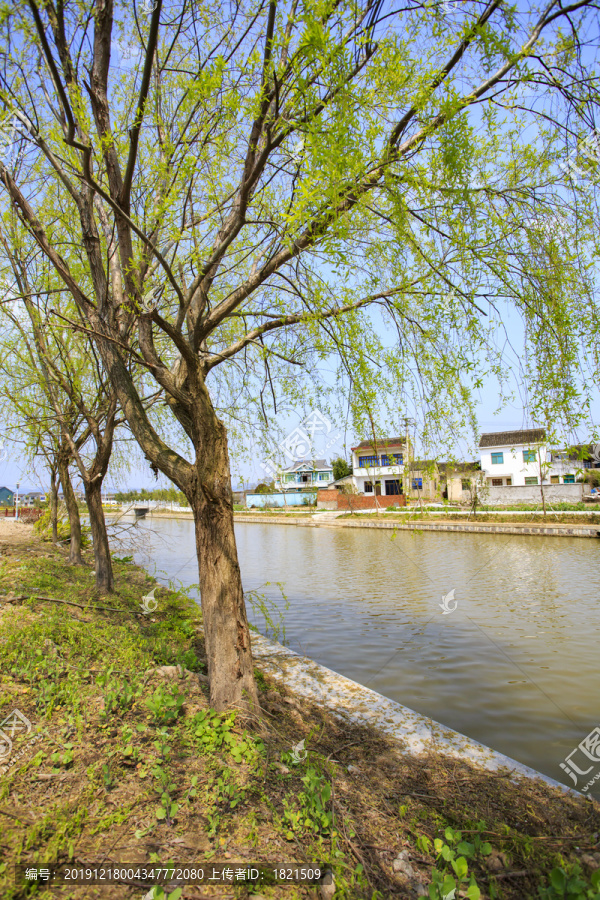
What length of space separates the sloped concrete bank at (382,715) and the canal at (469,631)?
0.48 meters

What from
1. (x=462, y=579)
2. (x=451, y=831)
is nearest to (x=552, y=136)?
(x=451, y=831)

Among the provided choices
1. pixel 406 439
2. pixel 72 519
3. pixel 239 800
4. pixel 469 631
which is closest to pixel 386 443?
pixel 406 439

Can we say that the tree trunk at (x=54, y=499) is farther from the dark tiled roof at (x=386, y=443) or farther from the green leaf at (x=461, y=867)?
the green leaf at (x=461, y=867)

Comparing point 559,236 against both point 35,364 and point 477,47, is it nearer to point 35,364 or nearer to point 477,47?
point 477,47

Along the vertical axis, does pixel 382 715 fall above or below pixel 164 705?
below

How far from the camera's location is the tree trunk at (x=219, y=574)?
3.58 m

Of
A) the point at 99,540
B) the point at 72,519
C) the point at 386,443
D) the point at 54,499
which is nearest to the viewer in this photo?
the point at 386,443

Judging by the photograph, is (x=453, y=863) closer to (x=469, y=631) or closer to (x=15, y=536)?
(x=469, y=631)

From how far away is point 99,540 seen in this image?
289 inches

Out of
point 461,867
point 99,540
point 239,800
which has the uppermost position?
point 99,540

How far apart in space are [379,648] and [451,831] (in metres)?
4.37

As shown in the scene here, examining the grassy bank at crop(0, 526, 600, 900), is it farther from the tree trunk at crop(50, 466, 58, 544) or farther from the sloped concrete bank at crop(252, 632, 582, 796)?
the tree trunk at crop(50, 466, 58, 544)

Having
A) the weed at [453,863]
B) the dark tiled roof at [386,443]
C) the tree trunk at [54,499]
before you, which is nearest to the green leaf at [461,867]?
the weed at [453,863]

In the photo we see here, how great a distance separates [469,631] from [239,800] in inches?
237
